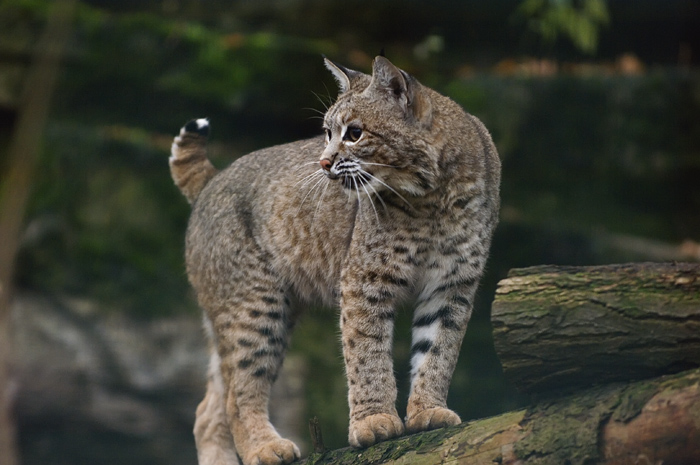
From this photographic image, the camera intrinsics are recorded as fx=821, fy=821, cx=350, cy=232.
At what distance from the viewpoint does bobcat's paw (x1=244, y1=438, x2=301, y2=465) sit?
4.67 meters

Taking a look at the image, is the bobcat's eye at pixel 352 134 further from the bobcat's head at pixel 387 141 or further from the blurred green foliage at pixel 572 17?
the blurred green foliage at pixel 572 17

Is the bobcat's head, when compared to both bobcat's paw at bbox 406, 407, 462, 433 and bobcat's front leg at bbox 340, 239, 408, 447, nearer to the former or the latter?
bobcat's front leg at bbox 340, 239, 408, 447

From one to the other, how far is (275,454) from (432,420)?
1117mm

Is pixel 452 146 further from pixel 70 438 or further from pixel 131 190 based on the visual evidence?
pixel 70 438

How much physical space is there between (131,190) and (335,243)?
4639 mm

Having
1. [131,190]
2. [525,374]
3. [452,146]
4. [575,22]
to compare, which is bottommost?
[525,374]

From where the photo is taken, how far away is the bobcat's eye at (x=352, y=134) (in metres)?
4.23

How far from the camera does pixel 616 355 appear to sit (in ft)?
10.0

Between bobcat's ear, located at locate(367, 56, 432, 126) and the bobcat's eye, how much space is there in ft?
0.77

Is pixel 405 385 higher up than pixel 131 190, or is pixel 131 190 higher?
pixel 131 190

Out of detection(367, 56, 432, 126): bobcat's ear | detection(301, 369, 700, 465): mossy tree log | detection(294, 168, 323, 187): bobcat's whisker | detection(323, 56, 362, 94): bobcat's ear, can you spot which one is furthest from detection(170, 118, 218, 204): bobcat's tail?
detection(301, 369, 700, 465): mossy tree log

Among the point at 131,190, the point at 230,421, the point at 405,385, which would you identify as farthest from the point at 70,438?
the point at 230,421

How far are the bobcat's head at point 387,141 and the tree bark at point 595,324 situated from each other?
1076 mm

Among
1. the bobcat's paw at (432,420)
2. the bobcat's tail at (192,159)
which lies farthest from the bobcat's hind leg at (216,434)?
the bobcat's paw at (432,420)
